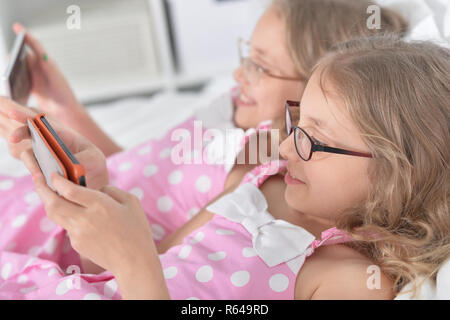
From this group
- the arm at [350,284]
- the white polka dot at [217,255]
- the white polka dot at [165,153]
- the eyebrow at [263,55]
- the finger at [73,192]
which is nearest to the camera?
the finger at [73,192]

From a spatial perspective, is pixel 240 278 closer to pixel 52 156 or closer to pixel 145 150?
pixel 52 156

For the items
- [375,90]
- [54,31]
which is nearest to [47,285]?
[375,90]

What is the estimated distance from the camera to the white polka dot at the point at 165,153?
1113 mm

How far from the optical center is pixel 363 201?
2.50 ft

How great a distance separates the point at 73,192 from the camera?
53 centimetres

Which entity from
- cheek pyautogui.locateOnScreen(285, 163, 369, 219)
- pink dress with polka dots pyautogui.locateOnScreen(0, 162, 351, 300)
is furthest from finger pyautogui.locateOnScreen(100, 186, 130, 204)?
cheek pyautogui.locateOnScreen(285, 163, 369, 219)

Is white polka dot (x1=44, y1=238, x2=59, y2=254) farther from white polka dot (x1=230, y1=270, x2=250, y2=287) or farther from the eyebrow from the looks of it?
the eyebrow

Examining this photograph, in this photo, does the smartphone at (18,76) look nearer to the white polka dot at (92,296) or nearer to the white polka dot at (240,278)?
the white polka dot at (92,296)

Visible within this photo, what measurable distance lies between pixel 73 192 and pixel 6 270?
44 cm

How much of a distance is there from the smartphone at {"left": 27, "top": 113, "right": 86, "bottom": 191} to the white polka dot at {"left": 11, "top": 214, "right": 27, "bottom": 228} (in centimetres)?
35

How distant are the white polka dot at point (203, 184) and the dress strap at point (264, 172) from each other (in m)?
0.11

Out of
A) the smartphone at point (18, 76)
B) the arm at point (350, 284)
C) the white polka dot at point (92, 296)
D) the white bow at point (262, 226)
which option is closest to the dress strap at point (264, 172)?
the white bow at point (262, 226)

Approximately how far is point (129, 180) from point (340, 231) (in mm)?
482

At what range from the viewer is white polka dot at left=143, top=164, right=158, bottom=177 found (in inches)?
42.4
